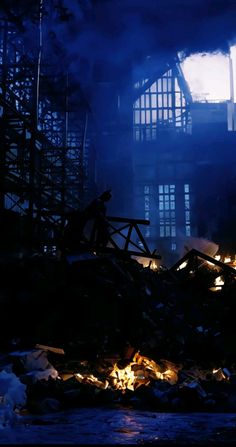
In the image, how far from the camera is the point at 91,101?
27.9 metres

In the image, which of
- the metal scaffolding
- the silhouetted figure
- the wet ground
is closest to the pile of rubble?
the wet ground

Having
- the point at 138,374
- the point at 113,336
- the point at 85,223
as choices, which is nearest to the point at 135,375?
the point at 138,374

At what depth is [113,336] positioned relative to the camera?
7.57m

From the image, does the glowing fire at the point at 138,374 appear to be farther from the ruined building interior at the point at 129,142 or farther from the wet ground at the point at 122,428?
the ruined building interior at the point at 129,142

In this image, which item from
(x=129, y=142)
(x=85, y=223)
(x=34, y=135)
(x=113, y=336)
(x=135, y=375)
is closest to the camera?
(x=135, y=375)

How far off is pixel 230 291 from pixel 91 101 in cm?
2076

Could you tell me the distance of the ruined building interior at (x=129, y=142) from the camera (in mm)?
19062

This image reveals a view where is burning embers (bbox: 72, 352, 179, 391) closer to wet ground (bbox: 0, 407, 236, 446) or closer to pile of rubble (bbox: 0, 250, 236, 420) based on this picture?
pile of rubble (bbox: 0, 250, 236, 420)

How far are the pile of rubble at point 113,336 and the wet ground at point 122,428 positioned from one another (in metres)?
0.38

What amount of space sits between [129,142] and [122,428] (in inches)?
1028

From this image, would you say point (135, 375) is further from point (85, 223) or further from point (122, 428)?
point (85, 223)

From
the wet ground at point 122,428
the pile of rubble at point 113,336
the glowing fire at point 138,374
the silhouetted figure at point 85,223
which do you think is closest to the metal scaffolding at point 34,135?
the silhouetted figure at point 85,223

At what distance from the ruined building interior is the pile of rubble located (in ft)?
26.7

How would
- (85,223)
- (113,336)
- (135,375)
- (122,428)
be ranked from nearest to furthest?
(122,428)
(135,375)
(113,336)
(85,223)
